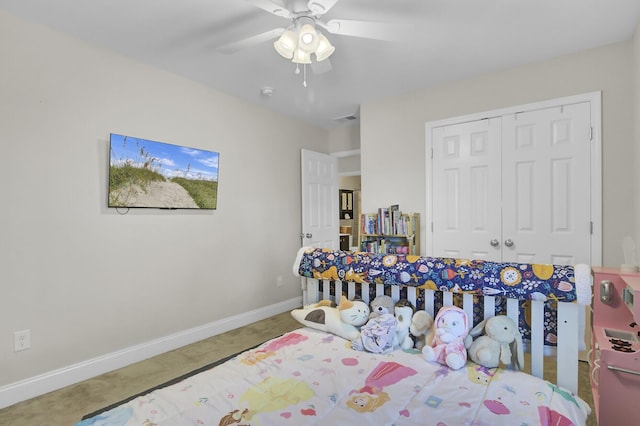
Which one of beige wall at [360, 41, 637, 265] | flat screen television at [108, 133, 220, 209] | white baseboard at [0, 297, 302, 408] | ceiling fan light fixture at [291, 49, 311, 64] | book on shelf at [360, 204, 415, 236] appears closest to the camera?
ceiling fan light fixture at [291, 49, 311, 64]

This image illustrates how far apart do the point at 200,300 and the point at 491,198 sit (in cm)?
294

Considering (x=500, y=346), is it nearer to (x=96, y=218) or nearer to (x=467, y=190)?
(x=467, y=190)

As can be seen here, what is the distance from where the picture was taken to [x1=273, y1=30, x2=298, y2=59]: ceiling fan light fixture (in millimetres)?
1949

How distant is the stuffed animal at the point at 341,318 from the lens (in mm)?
1966

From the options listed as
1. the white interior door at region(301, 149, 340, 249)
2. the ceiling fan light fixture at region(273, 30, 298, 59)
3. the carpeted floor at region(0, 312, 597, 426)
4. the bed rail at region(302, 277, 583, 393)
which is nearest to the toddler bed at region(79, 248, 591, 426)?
the bed rail at region(302, 277, 583, 393)

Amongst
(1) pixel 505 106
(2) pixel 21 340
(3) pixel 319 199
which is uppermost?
(1) pixel 505 106

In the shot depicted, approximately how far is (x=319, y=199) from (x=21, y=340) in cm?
329

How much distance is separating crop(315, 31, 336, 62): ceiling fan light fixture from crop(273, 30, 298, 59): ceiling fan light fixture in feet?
0.47

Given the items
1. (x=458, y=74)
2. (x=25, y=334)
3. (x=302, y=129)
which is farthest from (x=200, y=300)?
(x=458, y=74)

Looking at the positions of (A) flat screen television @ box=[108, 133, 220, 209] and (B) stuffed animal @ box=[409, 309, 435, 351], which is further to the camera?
(A) flat screen television @ box=[108, 133, 220, 209]

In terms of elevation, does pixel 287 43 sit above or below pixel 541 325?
above

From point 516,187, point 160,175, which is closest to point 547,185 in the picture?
point 516,187

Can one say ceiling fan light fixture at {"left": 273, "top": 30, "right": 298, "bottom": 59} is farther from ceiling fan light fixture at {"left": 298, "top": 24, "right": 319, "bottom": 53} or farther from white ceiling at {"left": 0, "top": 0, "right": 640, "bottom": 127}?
white ceiling at {"left": 0, "top": 0, "right": 640, "bottom": 127}

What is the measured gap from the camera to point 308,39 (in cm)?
194
